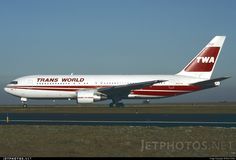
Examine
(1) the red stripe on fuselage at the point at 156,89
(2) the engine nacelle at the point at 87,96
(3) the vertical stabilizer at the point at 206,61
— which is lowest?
(2) the engine nacelle at the point at 87,96

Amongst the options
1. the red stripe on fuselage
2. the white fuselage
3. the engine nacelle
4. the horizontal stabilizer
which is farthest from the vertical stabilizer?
the engine nacelle

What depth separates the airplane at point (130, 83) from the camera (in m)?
59.3

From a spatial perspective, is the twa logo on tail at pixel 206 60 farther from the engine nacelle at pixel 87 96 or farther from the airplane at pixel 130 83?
the engine nacelle at pixel 87 96

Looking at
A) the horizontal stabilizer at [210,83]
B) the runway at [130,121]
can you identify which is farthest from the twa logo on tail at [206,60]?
the runway at [130,121]

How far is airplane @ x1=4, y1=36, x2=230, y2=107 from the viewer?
59281 mm

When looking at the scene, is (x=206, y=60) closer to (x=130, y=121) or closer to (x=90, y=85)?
(x=90, y=85)

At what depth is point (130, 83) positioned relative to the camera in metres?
59.7

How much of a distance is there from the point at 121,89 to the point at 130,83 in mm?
1664

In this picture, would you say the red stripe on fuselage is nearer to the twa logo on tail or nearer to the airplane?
→ the airplane

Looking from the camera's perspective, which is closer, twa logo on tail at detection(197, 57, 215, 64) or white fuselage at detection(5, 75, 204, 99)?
white fuselage at detection(5, 75, 204, 99)

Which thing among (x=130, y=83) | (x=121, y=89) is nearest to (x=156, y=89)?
(x=130, y=83)

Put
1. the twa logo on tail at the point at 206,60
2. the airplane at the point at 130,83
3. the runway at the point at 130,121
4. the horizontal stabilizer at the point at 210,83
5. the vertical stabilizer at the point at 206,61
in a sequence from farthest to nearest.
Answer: the twa logo on tail at the point at 206,60
the vertical stabilizer at the point at 206,61
the airplane at the point at 130,83
the horizontal stabilizer at the point at 210,83
the runway at the point at 130,121

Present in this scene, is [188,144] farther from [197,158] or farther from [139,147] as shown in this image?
[197,158]

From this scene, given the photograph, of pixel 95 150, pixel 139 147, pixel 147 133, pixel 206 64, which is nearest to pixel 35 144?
pixel 95 150
